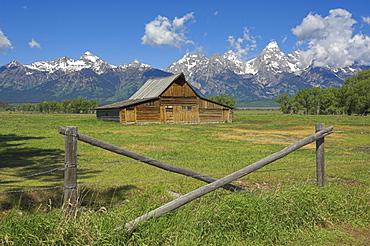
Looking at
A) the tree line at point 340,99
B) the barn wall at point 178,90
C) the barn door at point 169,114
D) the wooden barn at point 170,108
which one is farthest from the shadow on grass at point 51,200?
the tree line at point 340,99

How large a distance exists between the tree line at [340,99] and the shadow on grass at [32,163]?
8692 centimetres

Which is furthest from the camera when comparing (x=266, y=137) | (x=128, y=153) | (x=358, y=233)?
(x=266, y=137)

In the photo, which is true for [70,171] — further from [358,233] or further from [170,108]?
[170,108]

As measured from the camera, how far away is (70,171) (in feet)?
18.0

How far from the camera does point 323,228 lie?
654 cm

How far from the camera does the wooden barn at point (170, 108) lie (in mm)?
48750

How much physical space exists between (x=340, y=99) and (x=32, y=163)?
9905cm

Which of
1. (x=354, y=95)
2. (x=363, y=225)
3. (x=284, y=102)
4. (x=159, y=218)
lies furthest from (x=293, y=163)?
(x=284, y=102)

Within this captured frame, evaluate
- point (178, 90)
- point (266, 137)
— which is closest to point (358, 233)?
point (266, 137)

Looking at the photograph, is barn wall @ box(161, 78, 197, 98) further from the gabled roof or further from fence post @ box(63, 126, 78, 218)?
fence post @ box(63, 126, 78, 218)

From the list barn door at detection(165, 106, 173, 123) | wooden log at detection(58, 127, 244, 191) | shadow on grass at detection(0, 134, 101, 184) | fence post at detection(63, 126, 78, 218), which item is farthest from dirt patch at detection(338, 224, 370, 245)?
barn door at detection(165, 106, 173, 123)

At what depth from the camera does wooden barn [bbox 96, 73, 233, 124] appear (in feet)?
160

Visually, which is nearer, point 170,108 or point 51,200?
point 51,200

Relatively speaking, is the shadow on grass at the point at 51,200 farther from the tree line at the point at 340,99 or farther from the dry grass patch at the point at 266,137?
the tree line at the point at 340,99
